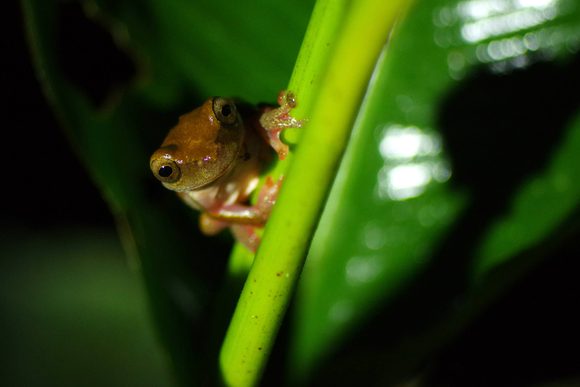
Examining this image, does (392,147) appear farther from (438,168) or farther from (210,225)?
(210,225)

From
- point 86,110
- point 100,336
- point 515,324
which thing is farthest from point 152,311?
point 100,336

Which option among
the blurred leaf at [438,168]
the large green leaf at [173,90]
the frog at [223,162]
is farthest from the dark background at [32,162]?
the blurred leaf at [438,168]

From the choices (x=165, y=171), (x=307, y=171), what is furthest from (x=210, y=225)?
(x=307, y=171)

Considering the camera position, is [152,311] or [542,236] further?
[542,236]

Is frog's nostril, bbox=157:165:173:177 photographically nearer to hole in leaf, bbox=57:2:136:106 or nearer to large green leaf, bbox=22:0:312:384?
large green leaf, bbox=22:0:312:384

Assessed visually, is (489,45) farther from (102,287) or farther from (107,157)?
(102,287)

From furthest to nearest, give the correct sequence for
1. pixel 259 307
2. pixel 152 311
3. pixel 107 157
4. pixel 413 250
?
pixel 413 250 → pixel 107 157 → pixel 152 311 → pixel 259 307
